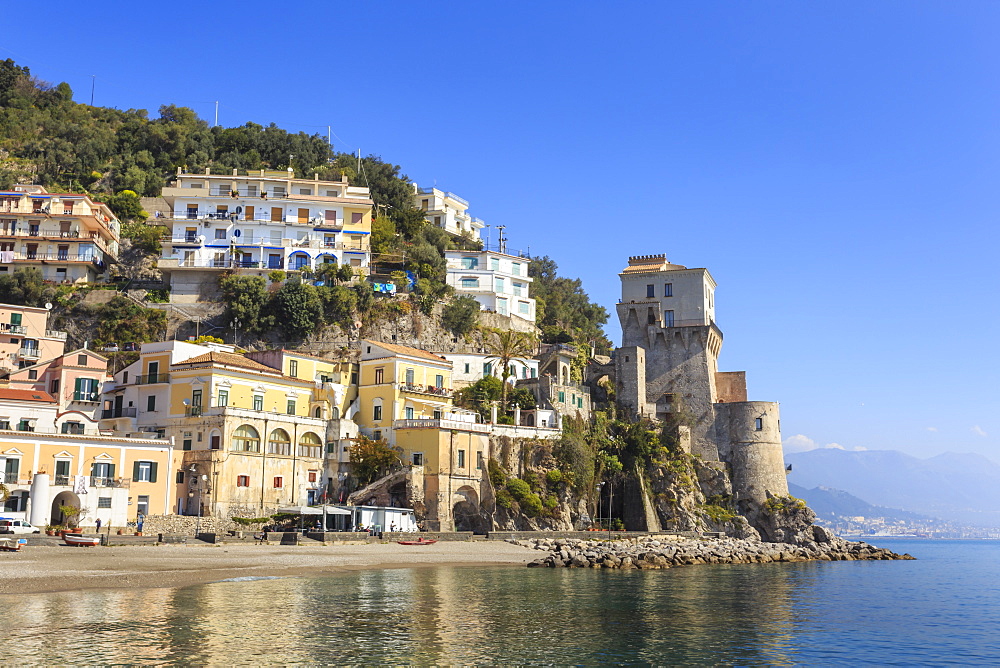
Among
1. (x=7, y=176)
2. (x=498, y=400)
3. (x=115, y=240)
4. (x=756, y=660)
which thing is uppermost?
(x=7, y=176)

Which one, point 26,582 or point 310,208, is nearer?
point 26,582

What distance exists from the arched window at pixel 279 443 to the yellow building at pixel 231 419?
2.3 inches

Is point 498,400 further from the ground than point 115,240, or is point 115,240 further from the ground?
point 115,240

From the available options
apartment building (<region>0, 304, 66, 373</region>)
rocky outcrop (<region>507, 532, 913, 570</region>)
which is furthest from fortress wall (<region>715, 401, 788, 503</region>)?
apartment building (<region>0, 304, 66, 373</region>)

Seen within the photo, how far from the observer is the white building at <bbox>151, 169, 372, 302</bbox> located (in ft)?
242

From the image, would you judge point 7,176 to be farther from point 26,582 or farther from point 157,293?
point 26,582

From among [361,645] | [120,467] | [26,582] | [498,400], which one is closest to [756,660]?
[361,645]

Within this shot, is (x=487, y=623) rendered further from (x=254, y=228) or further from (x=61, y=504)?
(x=254, y=228)

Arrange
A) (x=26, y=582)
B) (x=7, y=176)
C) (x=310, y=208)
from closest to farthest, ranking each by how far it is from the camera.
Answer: (x=26, y=582), (x=310, y=208), (x=7, y=176)

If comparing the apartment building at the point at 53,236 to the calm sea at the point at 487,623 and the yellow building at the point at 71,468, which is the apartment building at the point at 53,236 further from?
the calm sea at the point at 487,623

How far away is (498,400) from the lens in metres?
68.1

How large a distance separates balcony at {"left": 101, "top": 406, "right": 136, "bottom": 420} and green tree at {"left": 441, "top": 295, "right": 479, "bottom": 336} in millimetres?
25146

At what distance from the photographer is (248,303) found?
68688mm

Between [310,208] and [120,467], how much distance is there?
34.5 meters
